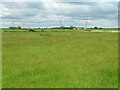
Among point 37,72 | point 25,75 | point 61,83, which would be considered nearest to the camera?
point 61,83

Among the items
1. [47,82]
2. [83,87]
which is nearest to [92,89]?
[83,87]

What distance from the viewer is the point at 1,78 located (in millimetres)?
7523

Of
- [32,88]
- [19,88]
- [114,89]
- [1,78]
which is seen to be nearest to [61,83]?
[32,88]

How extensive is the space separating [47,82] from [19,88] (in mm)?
1328

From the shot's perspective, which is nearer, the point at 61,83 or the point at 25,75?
the point at 61,83

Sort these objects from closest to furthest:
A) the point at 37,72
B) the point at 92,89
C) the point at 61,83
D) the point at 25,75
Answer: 1. the point at 92,89
2. the point at 61,83
3. the point at 25,75
4. the point at 37,72

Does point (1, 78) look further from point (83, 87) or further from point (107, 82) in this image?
point (107, 82)

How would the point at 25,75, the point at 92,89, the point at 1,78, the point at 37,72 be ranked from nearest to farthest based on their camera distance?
the point at 92,89
the point at 1,78
the point at 25,75
the point at 37,72

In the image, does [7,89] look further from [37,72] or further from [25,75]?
[37,72]

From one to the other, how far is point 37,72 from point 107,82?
3.94 m

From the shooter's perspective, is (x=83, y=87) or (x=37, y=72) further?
(x=37, y=72)


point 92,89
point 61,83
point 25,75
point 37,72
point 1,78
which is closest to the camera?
point 92,89

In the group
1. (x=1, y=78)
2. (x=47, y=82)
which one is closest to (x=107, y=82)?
(x=47, y=82)

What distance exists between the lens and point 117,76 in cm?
791
